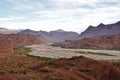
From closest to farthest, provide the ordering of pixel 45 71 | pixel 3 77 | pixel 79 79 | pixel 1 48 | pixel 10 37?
pixel 3 77
pixel 79 79
pixel 45 71
pixel 1 48
pixel 10 37

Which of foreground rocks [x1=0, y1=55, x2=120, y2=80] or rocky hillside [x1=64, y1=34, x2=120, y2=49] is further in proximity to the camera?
rocky hillside [x1=64, y1=34, x2=120, y2=49]

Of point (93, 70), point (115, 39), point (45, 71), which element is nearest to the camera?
point (45, 71)

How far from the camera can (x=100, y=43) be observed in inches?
6230

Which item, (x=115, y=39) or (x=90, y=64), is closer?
(x=90, y=64)

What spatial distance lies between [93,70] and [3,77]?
38.3 feet

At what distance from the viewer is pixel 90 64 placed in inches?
1358

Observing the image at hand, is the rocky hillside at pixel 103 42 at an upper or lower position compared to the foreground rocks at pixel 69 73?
upper

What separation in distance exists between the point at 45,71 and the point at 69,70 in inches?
107

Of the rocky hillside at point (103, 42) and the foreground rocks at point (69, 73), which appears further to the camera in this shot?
the rocky hillside at point (103, 42)

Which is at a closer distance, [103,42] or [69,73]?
[69,73]

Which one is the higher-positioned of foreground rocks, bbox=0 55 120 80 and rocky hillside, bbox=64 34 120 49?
rocky hillside, bbox=64 34 120 49

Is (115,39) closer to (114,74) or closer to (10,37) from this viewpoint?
(10,37)

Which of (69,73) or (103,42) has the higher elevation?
(103,42)

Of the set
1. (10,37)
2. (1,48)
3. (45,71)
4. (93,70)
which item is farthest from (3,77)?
(10,37)
